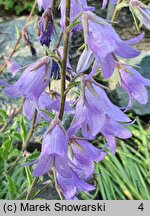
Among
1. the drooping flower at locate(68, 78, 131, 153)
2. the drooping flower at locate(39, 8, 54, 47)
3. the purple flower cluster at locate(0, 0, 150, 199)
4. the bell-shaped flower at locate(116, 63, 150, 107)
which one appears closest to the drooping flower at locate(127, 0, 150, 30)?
the purple flower cluster at locate(0, 0, 150, 199)

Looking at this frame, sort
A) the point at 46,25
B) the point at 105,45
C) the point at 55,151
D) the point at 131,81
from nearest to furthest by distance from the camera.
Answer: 1. the point at 105,45
2. the point at 55,151
3. the point at 131,81
4. the point at 46,25

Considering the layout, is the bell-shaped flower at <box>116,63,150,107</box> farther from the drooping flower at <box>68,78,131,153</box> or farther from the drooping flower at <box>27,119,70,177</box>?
the drooping flower at <box>27,119,70,177</box>

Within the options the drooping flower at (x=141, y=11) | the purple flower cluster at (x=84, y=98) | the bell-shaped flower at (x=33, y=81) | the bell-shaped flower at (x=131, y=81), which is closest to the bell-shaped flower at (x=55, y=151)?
the purple flower cluster at (x=84, y=98)

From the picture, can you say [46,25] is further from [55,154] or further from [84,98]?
[55,154]

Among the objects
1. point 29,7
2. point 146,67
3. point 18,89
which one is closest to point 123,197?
point 146,67

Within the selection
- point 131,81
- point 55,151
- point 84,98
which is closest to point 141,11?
point 131,81

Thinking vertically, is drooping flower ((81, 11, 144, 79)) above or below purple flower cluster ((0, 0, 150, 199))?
above
